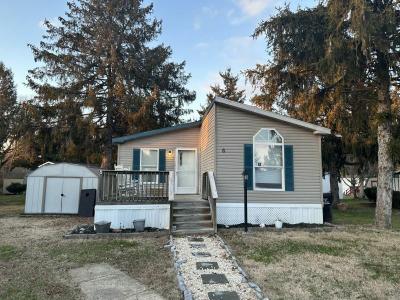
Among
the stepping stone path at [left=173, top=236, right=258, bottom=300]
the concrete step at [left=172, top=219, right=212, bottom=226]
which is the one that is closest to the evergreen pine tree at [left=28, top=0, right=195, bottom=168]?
the concrete step at [left=172, top=219, right=212, bottom=226]

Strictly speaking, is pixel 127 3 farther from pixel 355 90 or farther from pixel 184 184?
pixel 355 90

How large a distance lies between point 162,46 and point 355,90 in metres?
12.2

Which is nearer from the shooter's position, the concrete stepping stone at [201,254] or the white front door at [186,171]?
the concrete stepping stone at [201,254]

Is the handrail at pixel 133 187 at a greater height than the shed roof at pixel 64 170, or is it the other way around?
the shed roof at pixel 64 170

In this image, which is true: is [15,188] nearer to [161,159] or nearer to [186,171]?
[161,159]

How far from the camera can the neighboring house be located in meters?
9.42

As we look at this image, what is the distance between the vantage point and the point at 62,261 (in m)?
6.10

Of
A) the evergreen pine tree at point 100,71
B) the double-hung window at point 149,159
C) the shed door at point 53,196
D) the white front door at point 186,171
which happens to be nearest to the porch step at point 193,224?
the white front door at point 186,171

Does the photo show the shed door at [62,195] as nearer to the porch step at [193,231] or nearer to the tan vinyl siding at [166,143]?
the tan vinyl siding at [166,143]

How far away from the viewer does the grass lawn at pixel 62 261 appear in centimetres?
459

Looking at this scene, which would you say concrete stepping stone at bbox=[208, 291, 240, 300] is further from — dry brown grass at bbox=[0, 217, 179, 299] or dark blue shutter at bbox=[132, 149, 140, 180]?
dark blue shutter at bbox=[132, 149, 140, 180]

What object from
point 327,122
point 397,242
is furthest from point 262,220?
point 327,122

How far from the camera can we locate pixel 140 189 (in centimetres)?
967

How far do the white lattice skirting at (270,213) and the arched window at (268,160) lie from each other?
637mm
